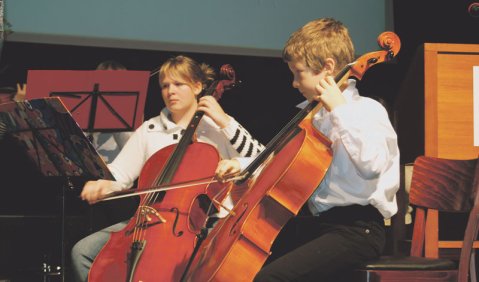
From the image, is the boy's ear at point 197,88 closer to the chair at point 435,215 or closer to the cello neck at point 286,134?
the cello neck at point 286,134

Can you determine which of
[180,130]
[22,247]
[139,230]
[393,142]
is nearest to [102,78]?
[180,130]

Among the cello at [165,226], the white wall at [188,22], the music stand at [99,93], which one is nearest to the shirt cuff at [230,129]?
the cello at [165,226]

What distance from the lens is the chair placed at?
70.0 inches

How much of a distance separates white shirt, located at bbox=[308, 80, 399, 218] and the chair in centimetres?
19

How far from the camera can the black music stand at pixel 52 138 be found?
6.95 ft

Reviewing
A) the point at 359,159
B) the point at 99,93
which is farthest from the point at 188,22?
the point at 359,159

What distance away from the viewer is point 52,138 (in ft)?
7.35

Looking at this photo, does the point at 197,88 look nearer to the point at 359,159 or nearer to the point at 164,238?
the point at 164,238

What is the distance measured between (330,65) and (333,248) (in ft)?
1.91

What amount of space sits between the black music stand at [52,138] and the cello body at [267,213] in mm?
619

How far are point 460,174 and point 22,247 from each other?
214 cm

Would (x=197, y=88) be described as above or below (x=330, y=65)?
below

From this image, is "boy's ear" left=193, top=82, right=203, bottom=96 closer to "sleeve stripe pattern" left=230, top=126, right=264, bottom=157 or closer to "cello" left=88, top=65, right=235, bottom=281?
"sleeve stripe pattern" left=230, top=126, right=264, bottom=157

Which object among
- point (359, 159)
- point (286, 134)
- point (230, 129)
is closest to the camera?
point (359, 159)
